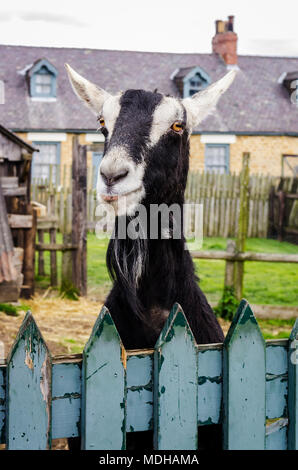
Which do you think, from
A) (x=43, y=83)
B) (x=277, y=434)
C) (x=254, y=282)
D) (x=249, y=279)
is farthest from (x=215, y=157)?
(x=277, y=434)

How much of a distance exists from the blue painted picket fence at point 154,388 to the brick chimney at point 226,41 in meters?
24.6

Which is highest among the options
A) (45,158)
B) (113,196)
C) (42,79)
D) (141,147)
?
(42,79)

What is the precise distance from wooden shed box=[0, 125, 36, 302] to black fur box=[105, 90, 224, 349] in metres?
5.33

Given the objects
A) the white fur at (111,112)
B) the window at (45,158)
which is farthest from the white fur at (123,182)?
the window at (45,158)

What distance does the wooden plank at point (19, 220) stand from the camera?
30.4ft

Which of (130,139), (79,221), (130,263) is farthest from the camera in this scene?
(79,221)

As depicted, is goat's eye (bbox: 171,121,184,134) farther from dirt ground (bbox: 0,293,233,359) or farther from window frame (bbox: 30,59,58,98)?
window frame (bbox: 30,59,58,98)

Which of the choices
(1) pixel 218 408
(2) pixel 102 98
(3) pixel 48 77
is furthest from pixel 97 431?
(3) pixel 48 77

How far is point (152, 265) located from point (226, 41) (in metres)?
23.8

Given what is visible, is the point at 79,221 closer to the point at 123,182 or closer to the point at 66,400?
the point at 123,182

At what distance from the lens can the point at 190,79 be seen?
23578mm

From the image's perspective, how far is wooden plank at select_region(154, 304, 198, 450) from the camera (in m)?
2.18

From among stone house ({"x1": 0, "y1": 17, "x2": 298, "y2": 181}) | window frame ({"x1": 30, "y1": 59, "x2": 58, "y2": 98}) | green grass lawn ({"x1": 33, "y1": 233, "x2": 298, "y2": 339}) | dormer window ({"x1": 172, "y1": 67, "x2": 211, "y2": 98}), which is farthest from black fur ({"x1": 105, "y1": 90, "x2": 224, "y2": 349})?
dormer window ({"x1": 172, "y1": 67, "x2": 211, "y2": 98})

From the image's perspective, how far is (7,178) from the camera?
9.16m
